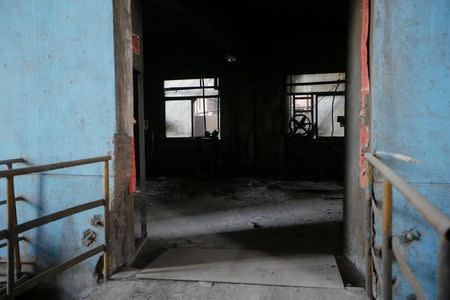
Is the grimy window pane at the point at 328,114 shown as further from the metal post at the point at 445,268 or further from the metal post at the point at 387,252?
the metal post at the point at 445,268

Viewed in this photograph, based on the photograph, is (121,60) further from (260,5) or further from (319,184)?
(319,184)

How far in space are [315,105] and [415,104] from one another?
623 centimetres

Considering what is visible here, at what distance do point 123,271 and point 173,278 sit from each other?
471mm

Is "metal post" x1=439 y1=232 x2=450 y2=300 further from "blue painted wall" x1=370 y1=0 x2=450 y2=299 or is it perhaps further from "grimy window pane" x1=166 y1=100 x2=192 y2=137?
"grimy window pane" x1=166 y1=100 x2=192 y2=137

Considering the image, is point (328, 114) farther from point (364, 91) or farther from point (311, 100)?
point (364, 91)

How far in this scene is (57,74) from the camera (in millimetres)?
2916

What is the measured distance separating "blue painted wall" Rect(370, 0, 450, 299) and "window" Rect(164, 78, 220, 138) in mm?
6738

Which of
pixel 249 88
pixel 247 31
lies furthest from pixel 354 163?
pixel 249 88

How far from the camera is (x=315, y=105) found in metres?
8.50

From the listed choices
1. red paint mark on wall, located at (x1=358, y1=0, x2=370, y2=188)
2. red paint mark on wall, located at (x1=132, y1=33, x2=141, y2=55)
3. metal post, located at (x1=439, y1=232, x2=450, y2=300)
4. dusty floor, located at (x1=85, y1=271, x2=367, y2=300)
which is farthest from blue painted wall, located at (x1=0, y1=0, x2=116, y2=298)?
metal post, located at (x1=439, y1=232, x2=450, y2=300)

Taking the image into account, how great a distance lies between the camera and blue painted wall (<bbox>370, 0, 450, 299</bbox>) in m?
2.34

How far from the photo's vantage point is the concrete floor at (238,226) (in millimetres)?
2393

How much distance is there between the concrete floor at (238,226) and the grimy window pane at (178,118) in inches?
84.9

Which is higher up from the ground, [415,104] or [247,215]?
[415,104]
